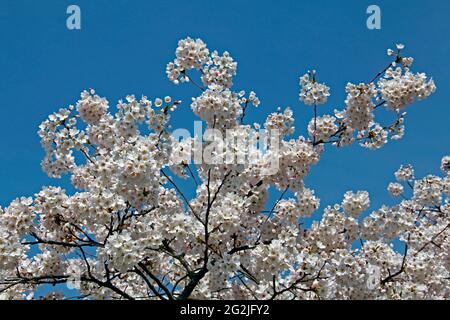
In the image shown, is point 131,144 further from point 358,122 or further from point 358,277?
point 358,122

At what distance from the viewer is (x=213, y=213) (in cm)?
911

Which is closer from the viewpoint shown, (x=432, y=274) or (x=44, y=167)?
(x=44, y=167)

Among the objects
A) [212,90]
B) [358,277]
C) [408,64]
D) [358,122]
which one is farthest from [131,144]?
[408,64]

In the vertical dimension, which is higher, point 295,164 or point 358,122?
point 358,122

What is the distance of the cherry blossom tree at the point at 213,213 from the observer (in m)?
8.70

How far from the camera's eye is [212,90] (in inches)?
377

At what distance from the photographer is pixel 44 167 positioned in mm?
10594

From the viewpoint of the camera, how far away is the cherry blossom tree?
870 cm

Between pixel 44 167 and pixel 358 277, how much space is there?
6.12 metres

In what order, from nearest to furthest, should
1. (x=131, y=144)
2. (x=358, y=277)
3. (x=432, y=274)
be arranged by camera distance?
1. (x=131, y=144)
2. (x=358, y=277)
3. (x=432, y=274)
